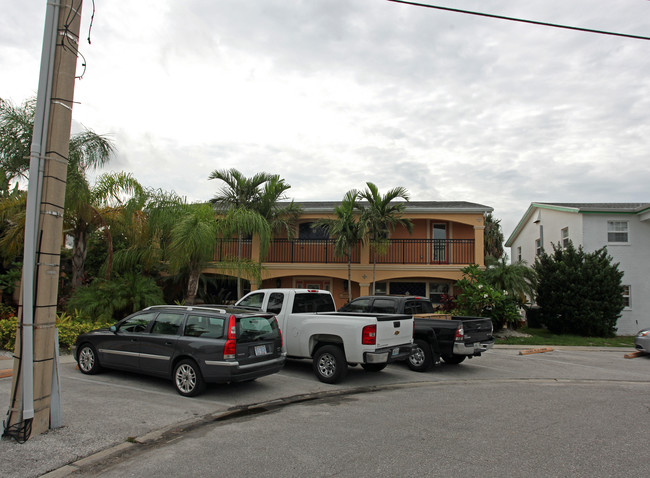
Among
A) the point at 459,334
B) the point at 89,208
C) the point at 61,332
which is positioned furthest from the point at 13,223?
the point at 459,334

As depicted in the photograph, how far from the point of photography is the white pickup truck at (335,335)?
9281 mm

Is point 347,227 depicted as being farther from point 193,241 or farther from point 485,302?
point 193,241

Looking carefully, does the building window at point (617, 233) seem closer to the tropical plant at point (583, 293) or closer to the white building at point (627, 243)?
the white building at point (627, 243)

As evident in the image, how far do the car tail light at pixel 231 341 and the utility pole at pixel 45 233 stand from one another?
8.07 ft

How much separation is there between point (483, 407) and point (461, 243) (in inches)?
562

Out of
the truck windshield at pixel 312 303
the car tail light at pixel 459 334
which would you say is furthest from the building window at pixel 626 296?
the truck windshield at pixel 312 303

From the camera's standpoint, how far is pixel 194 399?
26.0 ft

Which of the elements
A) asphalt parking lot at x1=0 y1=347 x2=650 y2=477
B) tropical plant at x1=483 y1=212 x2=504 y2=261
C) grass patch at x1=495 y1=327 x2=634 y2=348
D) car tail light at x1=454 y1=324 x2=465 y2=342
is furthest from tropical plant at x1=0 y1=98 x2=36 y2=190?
tropical plant at x1=483 y1=212 x2=504 y2=261

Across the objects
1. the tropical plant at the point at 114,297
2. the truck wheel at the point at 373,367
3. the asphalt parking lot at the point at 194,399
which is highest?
the tropical plant at the point at 114,297

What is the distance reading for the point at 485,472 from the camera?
Result: 500 cm

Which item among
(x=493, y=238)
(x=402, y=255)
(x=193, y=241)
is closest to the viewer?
(x=193, y=241)

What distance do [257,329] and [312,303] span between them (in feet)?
9.35

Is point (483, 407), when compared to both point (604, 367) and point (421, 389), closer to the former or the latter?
point (421, 389)

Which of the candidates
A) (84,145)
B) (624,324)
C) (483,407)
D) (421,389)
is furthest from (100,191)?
(624,324)
